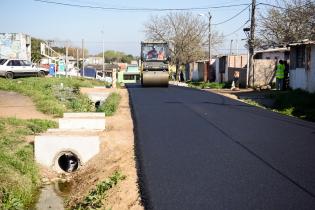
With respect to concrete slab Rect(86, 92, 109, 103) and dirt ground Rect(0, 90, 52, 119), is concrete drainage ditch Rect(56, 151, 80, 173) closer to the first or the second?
dirt ground Rect(0, 90, 52, 119)

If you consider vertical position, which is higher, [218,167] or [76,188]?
[218,167]

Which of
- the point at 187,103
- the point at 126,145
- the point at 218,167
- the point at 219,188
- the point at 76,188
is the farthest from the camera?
the point at 187,103

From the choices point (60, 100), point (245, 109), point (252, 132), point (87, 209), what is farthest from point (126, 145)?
point (60, 100)

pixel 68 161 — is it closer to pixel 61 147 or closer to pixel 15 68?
pixel 61 147

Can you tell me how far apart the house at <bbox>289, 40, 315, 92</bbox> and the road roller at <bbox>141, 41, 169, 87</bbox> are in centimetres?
758

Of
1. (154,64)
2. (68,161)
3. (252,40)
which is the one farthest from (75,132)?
(252,40)

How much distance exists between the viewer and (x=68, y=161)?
40.4ft

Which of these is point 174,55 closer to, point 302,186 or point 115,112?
point 115,112

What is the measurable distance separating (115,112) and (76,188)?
7.77 metres

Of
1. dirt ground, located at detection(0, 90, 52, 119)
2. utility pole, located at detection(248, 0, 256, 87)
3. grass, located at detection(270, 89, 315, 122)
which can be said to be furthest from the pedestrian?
dirt ground, located at detection(0, 90, 52, 119)

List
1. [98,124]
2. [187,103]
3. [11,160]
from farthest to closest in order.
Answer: [187,103], [98,124], [11,160]

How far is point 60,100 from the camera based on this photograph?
22906mm

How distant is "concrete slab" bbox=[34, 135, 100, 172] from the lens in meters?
11.7

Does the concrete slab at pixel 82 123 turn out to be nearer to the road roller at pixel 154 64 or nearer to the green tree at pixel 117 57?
the road roller at pixel 154 64
